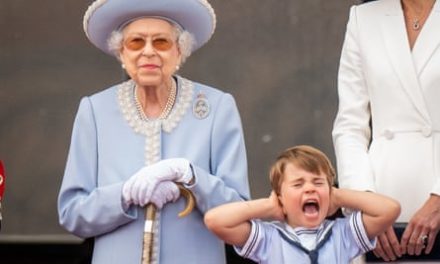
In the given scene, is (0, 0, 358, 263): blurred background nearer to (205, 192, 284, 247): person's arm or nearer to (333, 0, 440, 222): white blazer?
(333, 0, 440, 222): white blazer

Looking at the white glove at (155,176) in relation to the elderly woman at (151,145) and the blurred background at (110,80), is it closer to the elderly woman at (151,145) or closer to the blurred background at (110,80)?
the elderly woman at (151,145)

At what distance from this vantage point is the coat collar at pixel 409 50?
12.1ft

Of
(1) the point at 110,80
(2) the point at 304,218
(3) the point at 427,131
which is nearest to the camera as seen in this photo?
(2) the point at 304,218

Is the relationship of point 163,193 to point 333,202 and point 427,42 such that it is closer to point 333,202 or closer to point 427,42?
point 333,202

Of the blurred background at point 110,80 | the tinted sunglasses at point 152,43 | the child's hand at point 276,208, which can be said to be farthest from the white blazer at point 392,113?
the blurred background at point 110,80

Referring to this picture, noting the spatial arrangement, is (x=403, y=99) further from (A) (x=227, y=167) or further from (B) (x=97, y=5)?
(B) (x=97, y=5)

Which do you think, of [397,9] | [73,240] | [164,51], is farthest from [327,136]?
[164,51]

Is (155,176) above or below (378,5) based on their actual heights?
below

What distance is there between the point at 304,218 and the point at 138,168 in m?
0.54

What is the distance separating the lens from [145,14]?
3566 millimetres

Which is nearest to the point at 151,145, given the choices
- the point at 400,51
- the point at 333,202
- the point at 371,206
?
the point at 333,202

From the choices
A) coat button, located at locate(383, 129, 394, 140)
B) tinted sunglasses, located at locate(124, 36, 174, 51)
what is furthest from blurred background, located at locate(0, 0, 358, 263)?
tinted sunglasses, located at locate(124, 36, 174, 51)

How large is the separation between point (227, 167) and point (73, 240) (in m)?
1.99

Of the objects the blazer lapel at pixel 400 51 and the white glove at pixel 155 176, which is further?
the blazer lapel at pixel 400 51
